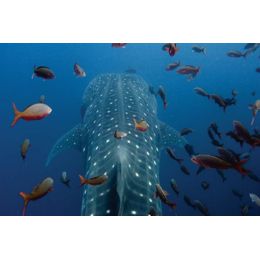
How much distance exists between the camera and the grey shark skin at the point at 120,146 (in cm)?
401

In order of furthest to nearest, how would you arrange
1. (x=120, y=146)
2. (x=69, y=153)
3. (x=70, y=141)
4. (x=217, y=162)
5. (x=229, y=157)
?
1. (x=69, y=153)
2. (x=70, y=141)
3. (x=120, y=146)
4. (x=229, y=157)
5. (x=217, y=162)

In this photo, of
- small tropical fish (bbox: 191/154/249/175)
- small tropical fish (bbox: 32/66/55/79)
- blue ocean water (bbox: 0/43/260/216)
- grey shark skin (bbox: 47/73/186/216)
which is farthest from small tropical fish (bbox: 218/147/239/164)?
blue ocean water (bbox: 0/43/260/216)

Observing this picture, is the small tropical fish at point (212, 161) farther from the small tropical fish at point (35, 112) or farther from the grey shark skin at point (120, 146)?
the small tropical fish at point (35, 112)

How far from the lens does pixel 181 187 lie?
1012 cm

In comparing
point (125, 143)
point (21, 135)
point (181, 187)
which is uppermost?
point (21, 135)

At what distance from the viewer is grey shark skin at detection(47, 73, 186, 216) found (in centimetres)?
401

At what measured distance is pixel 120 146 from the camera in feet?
16.1

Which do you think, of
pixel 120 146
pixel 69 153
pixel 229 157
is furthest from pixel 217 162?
pixel 69 153

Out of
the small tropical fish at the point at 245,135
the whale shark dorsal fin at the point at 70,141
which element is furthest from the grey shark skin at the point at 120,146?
the small tropical fish at the point at 245,135

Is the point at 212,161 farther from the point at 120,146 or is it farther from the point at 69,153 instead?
the point at 69,153
